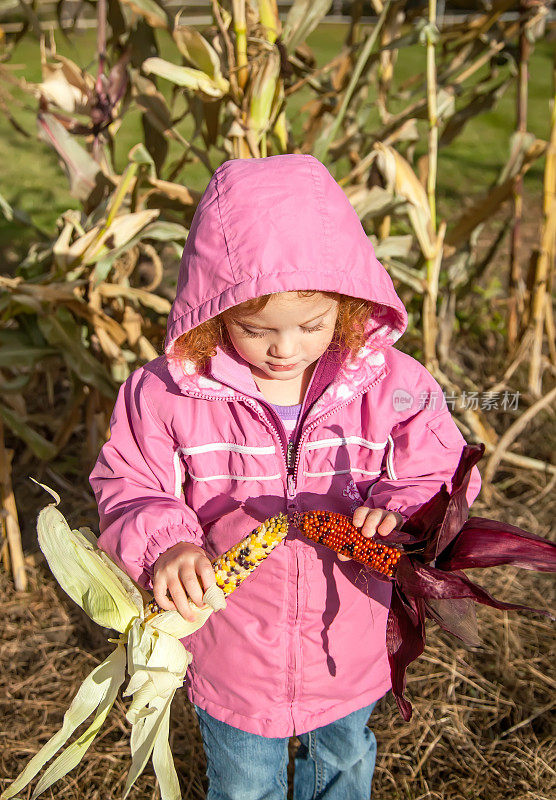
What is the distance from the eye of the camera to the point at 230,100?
209 centimetres

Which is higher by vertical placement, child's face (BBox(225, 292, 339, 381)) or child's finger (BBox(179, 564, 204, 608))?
child's face (BBox(225, 292, 339, 381))

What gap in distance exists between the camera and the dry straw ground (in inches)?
74.9

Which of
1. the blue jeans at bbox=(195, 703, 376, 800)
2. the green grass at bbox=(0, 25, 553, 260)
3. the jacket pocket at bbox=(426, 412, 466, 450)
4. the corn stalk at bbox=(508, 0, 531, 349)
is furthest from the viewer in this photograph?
the green grass at bbox=(0, 25, 553, 260)

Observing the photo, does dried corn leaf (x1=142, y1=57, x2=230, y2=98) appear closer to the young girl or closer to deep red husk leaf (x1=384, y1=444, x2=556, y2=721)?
the young girl

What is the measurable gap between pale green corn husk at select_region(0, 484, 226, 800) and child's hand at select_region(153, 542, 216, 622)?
0.07 ft

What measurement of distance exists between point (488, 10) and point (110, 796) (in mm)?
2651

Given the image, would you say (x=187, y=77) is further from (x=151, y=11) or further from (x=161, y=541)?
(x=161, y=541)

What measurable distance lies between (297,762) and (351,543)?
0.79 meters

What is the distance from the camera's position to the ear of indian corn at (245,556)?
119cm

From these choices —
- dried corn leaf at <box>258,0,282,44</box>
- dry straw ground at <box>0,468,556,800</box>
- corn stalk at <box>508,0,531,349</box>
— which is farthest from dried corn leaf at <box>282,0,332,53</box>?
dry straw ground at <box>0,468,556,800</box>

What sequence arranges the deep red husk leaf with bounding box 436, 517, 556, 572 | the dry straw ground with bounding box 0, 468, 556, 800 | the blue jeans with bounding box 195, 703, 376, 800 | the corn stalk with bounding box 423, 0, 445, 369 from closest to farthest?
the deep red husk leaf with bounding box 436, 517, 556, 572 → the blue jeans with bounding box 195, 703, 376, 800 → the dry straw ground with bounding box 0, 468, 556, 800 → the corn stalk with bounding box 423, 0, 445, 369

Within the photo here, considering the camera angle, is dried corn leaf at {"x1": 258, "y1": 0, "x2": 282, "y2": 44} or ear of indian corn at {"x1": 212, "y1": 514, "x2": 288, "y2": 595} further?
dried corn leaf at {"x1": 258, "y1": 0, "x2": 282, "y2": 44}

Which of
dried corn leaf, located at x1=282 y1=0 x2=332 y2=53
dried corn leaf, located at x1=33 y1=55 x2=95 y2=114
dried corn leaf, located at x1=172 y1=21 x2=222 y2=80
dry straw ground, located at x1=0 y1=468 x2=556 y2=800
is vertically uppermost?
dried corn leaf, located at x1=282 y1=0 x2=332 y2=53

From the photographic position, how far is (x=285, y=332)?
122 centimetres
